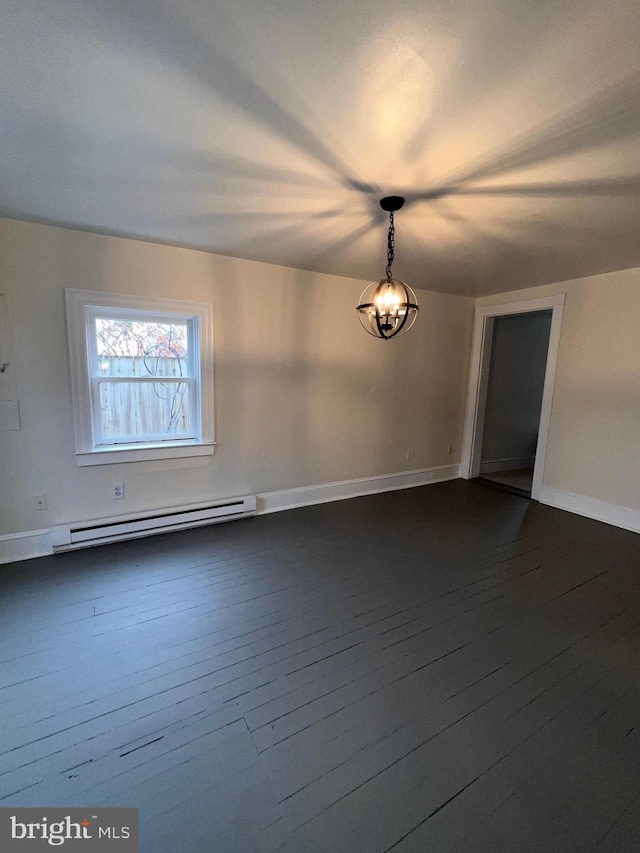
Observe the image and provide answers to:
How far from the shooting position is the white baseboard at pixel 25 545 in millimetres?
2623

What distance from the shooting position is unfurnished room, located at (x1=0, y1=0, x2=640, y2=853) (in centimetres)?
116

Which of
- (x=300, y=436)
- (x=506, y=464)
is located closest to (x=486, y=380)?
(x=506, y=464)

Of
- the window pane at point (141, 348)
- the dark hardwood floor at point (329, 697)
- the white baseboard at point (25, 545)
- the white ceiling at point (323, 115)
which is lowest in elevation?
the dark hardwood floor at point (329, 697)

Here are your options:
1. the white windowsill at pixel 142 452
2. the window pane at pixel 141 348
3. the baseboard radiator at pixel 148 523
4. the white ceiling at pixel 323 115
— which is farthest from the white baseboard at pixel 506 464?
the window pane at pixel 141 348

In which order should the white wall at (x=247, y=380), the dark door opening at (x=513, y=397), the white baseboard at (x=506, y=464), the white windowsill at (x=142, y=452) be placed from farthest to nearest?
the white baseboard at (x=506, y=464) < the dark door opening at (x=513, y=397) < the white windowsill at (x=142, y=452) < the white wall at (x=247, y=380)

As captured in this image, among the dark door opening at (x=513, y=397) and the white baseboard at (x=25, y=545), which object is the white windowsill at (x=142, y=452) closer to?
the white baseboard at (x=25, y=545)

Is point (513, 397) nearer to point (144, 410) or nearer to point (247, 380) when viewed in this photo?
point (247, 380)

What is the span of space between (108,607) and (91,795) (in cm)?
109

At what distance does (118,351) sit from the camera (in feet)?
9.72

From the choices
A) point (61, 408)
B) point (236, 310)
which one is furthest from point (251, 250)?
point (61, 408)

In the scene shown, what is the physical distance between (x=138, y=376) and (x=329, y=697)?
2.69 meters

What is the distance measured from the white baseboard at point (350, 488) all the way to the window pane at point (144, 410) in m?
1.12

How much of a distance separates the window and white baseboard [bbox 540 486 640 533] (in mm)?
3767

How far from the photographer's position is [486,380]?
495 centimetres
